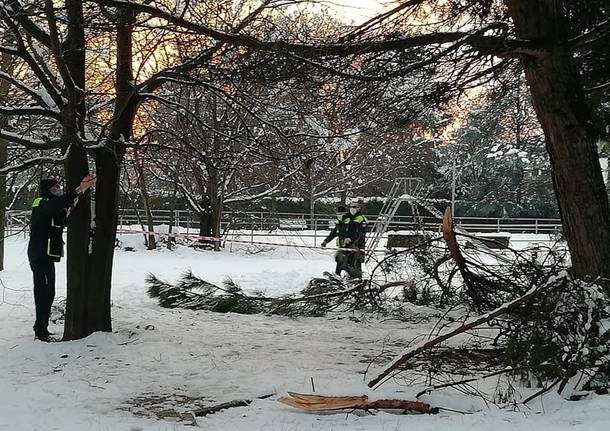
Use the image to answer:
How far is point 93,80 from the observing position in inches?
338

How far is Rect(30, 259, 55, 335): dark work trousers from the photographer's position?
22.9 feet

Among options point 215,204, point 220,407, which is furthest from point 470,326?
point 215,204

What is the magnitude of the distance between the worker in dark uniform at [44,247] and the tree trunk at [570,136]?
4.90m

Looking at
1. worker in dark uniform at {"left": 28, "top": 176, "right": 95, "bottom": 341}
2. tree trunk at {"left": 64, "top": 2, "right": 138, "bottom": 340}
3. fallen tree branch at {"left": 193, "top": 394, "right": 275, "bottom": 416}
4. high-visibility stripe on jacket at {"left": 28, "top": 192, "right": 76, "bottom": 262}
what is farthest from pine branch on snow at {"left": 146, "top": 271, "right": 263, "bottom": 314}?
fallen tree branch at {"left": 193, "top": 394, "right": 275, "bottom": 416}

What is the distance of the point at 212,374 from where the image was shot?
575 centimetres

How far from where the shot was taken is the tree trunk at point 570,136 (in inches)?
214

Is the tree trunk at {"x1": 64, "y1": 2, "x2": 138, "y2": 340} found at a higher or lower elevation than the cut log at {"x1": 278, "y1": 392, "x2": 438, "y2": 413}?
higher

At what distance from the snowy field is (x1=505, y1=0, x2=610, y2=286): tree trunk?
5.02 ft

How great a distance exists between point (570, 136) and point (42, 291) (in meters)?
5.60

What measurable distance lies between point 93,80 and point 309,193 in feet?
72.9

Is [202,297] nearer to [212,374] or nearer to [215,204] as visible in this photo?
[212,374]

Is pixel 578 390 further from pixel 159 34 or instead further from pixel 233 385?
pixel 159 34

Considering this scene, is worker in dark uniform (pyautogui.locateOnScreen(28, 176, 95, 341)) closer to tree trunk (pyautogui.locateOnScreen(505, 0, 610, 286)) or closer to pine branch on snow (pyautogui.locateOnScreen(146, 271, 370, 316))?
pine branch on snow (pyautogui.locateOnScreen(146, 271, 370, 316))

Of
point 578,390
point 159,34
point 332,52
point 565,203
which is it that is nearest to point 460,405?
point 578,390
